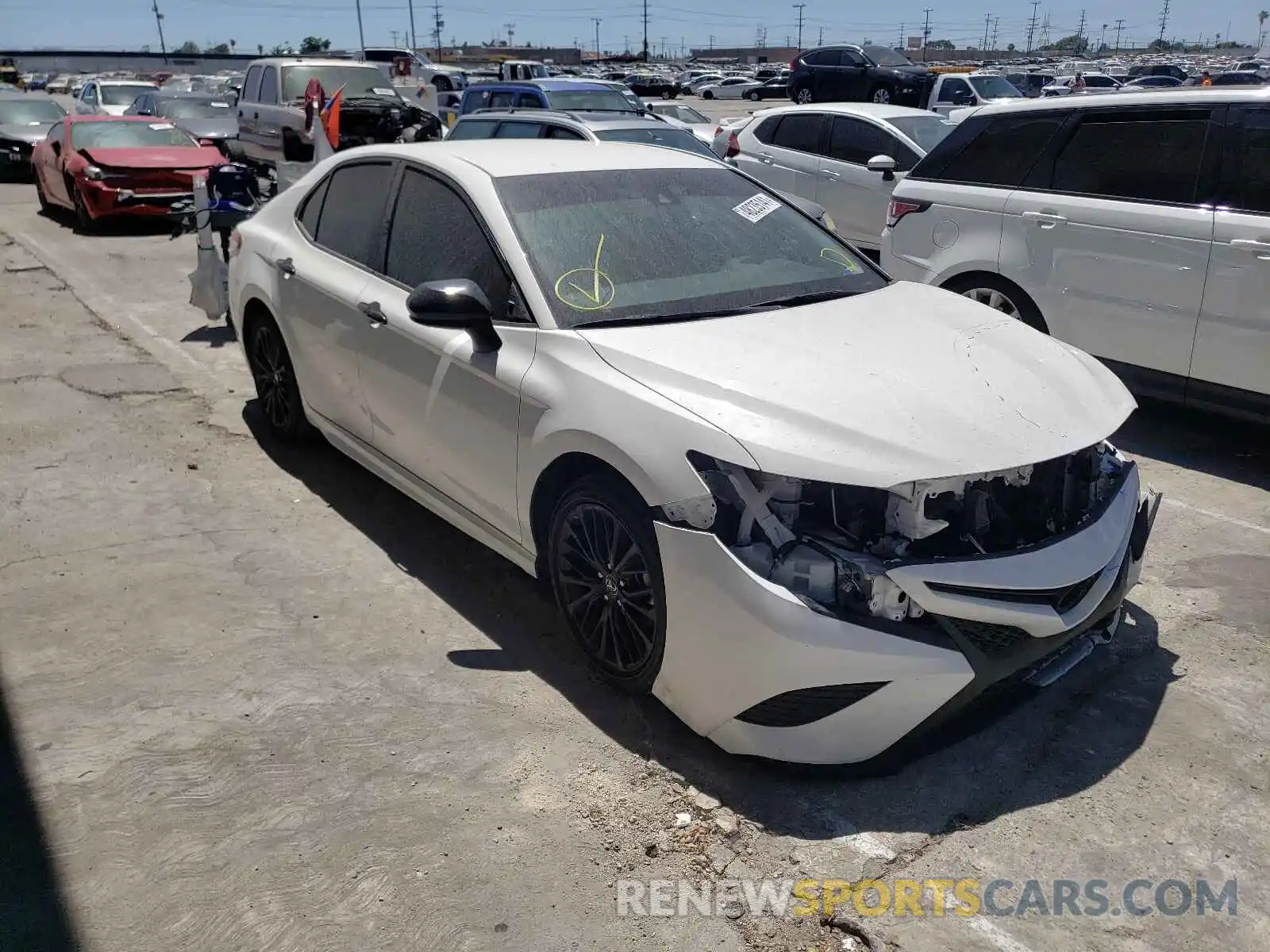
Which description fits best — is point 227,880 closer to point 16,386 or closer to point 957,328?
point 957,328

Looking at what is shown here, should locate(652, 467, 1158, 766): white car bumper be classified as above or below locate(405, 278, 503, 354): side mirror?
below

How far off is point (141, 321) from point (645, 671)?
7.23 metres

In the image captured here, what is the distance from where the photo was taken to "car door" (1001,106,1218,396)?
5.71 meters

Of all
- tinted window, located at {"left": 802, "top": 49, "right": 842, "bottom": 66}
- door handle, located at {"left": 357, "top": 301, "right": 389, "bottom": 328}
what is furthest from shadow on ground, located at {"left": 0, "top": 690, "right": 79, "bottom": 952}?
tinted window, located at {"left": 802, "top": 49, "right": 842, "bottom": 66}

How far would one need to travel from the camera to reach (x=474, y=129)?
493 inches

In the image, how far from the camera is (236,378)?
7453mm

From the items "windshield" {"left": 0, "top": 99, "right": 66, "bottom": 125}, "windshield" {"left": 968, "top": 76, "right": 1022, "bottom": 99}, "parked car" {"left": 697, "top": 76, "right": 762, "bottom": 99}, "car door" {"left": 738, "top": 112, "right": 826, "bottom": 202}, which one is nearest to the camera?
"car door" {"left": 738, "top": 112, "right": 826, "bottom": 202}

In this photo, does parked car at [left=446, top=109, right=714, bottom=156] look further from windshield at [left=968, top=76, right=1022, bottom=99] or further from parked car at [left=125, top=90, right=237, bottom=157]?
windshield at [left=968, top=76, right=1022, bottom=99]

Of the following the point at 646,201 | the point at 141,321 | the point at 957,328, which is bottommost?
the point at 141,321

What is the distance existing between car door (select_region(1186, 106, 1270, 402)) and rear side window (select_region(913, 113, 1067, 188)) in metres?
1.09

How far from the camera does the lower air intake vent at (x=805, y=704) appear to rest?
2990 millimetres

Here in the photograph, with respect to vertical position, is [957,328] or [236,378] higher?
[957,328]

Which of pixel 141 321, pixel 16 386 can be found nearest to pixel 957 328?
pixel 16 386

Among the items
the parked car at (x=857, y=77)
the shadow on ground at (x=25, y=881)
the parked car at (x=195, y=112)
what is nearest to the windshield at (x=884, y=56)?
the parked car at (x=857, y=77)
